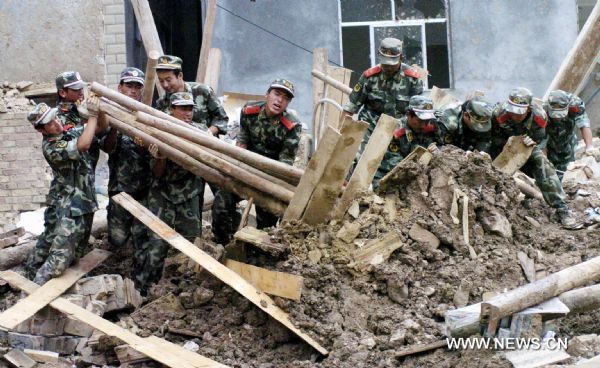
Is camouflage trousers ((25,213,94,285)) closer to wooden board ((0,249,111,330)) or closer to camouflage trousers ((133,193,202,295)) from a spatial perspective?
wooden board ((0,249,111,330))

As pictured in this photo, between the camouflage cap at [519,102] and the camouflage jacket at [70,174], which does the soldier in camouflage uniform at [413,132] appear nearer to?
the camouflage cap at [519,102]

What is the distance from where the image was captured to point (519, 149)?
28.0ft

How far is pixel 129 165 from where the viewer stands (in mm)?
8508

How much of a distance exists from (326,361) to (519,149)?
3181 mm

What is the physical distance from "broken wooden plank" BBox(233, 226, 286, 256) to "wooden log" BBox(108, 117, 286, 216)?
1.80ft

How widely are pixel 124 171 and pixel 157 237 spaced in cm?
81

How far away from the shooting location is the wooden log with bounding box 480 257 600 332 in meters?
5.75

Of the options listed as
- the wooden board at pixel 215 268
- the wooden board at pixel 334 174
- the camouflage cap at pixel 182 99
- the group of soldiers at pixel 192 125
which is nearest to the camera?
the wooden board at pixel 215 268

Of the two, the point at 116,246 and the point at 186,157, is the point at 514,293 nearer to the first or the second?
the point at 186,157

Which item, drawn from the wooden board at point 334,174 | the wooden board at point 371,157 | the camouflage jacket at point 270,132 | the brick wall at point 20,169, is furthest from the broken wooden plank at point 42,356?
the brick wall at point 20,169

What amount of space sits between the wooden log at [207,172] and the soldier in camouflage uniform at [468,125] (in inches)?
73.8

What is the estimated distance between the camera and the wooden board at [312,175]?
23.8 feet

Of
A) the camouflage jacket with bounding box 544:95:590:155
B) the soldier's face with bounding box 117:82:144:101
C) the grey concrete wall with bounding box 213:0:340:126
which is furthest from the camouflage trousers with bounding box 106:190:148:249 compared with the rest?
the grey concrete wall with bounding box 213:0:340:126

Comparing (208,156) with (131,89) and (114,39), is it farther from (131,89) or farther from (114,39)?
(114,39)
